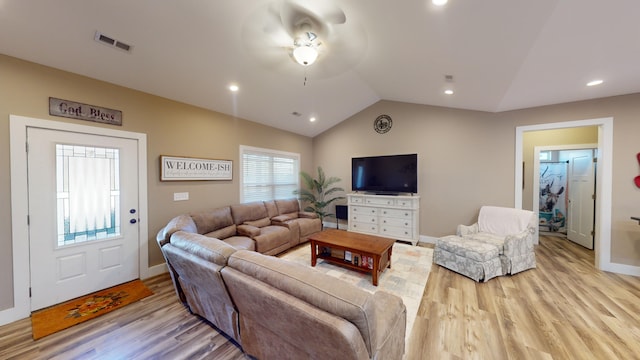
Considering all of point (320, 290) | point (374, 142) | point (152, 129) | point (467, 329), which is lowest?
point (467, 329)

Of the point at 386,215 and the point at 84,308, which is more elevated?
the point at 386,215

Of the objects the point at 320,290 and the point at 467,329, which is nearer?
the point at 320,290

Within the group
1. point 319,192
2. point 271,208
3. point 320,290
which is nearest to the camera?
point 320,290

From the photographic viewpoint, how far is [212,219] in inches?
138

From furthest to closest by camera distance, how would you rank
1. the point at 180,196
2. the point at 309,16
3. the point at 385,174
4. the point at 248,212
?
the point at 385,174 → the point at 248,212 → the point at 180,196 → the point at 309,16

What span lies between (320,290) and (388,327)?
531 millimetres

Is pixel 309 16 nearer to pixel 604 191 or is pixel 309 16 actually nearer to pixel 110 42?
pixel 110 42

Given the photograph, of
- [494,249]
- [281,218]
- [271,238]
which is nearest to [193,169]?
[271,238]

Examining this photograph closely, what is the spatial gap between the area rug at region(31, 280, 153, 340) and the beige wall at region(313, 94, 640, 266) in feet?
15.5

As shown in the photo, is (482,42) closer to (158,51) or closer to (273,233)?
(158,51)

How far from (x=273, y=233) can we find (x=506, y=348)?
9.98ft

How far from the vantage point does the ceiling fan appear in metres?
2.10

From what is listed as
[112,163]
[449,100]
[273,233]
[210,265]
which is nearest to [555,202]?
[449,100]

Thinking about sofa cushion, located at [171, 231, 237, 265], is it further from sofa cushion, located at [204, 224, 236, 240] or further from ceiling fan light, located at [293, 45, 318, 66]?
ceiling fan light, located at [293, 45, 318, 66]
